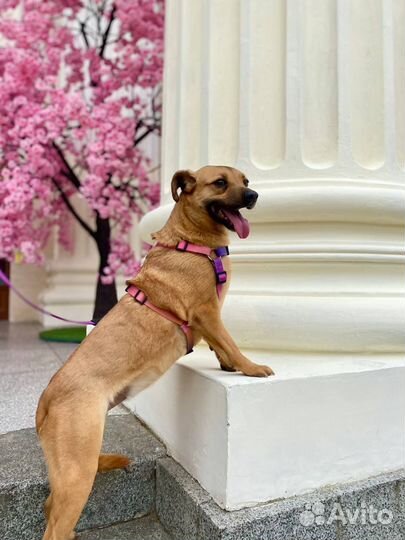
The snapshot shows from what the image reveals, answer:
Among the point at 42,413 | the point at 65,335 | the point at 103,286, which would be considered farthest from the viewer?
the point at 65,335

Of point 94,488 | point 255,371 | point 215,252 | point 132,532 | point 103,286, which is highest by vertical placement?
point 215,252

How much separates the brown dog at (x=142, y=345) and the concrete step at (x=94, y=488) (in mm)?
83

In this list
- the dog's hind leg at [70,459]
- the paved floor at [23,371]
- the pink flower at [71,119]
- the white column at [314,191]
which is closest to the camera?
the dog's hind leg at [70,459]

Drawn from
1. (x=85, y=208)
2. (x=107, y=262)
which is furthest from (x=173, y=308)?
(x=85, y=208)

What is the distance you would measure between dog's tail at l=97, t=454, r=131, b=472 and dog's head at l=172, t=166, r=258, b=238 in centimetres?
79

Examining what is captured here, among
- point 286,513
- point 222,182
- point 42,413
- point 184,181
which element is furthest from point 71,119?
point 286,513

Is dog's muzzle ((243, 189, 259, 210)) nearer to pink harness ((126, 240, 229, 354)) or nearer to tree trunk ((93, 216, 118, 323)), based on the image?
pink harness ((126, 240, 229, 354))

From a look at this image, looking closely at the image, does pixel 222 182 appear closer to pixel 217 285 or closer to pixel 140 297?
pixel 217 285

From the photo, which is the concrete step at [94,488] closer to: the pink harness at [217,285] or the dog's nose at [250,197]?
the pink harness at [217,285]

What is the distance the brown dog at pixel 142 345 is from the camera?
108 cm

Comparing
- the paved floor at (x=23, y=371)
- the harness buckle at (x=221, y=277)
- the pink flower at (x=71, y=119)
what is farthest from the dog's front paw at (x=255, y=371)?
the pink flower at (x=71, y=119)

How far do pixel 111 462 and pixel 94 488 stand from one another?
102 millimetres

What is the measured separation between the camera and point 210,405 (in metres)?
1.25

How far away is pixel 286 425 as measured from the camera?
→ 125 centimetres
